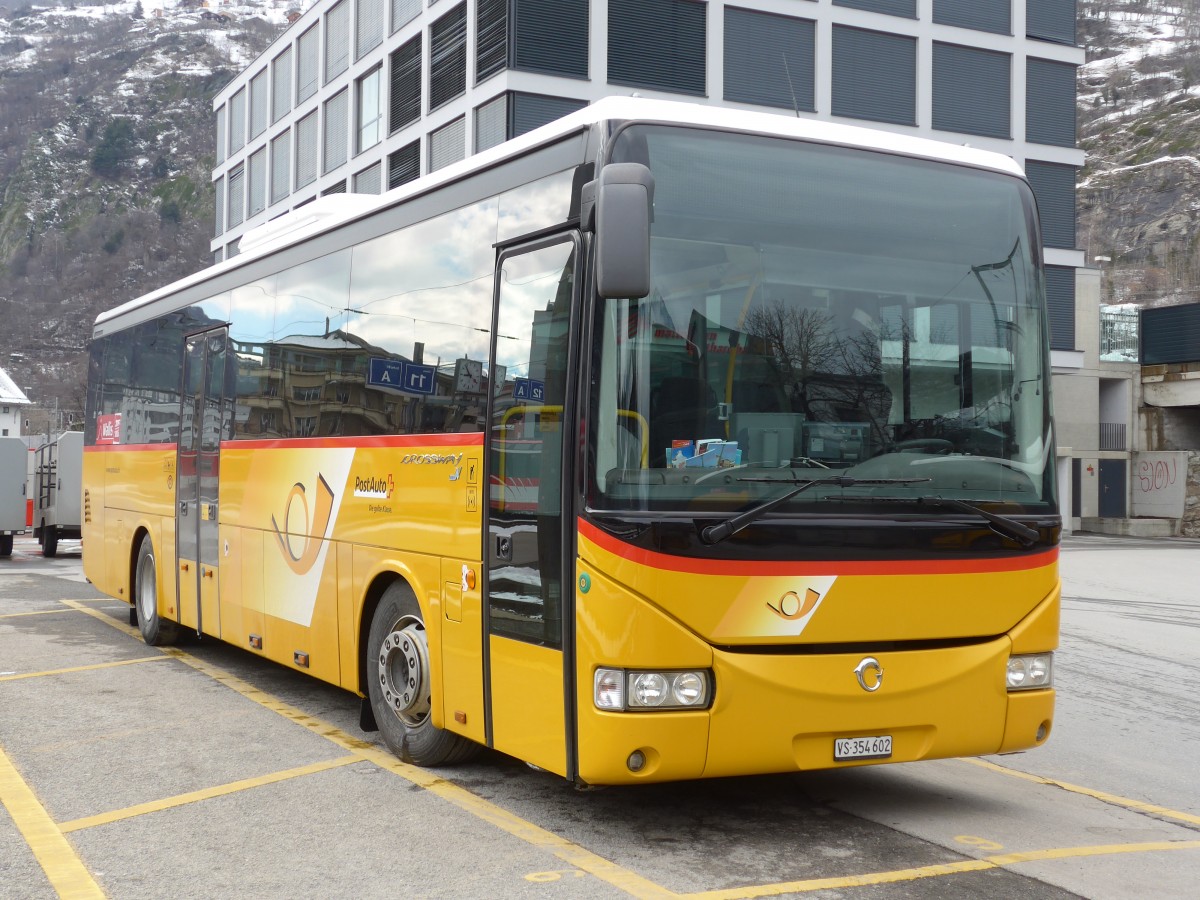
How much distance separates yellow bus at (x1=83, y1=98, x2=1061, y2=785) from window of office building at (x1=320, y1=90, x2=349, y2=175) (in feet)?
131

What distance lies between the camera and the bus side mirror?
16.9 ft

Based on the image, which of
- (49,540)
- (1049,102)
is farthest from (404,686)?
(1049,102)

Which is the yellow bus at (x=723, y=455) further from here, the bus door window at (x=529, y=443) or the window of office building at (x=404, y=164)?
the window of office building at (x=404, y=164)

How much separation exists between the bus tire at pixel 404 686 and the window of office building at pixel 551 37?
28.8m

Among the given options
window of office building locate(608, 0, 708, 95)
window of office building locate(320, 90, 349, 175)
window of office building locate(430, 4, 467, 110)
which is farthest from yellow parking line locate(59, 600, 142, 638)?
window of office building locate(320, 90, 349, 175)

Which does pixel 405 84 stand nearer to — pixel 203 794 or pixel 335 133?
pixel 335 133

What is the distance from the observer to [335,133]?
45.9m

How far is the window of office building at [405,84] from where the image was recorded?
39.9 m

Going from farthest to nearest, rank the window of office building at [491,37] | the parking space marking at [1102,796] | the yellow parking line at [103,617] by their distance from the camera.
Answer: the window of office building at [491,37], the yellow parking line at [103,617], the parking space marking at [1102,796]

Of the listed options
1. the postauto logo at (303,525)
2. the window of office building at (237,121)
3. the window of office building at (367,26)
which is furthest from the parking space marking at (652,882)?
the window of office building at (237,121)

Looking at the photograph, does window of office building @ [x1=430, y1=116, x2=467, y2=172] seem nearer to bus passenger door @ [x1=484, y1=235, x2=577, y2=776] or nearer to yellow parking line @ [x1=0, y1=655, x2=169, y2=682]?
yellow parking line @ [x1=0, y1=655, x2=169, y2=682]

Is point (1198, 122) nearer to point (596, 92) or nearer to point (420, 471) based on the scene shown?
point (596, 92)

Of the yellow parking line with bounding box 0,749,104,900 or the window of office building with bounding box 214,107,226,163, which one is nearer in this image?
the yellow parking line with bounding box 0,749,104,900

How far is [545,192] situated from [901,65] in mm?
35852
